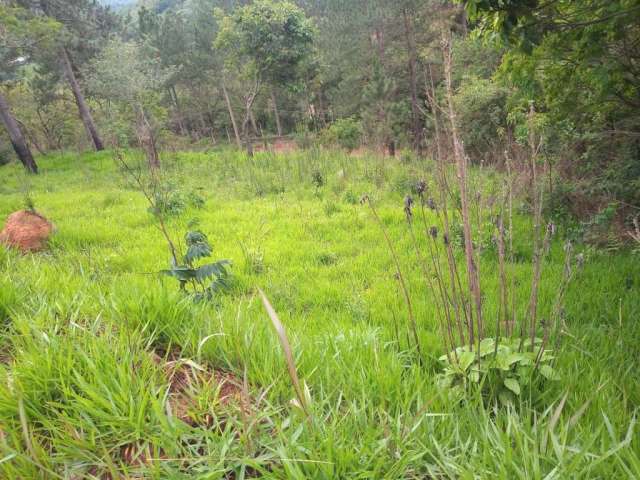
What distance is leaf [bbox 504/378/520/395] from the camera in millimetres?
1798

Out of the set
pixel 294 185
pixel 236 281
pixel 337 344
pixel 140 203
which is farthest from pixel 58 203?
pixel 337 344

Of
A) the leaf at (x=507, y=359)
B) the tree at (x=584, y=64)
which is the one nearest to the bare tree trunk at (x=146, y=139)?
the tree at (x=584, y=64)

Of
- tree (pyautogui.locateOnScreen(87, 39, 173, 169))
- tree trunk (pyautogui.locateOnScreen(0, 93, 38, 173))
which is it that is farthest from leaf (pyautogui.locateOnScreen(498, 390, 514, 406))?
tree (pyautogui.locateOnScreen(87, 39, 173, 169))

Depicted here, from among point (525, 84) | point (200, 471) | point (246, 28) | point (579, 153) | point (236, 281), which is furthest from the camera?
point (246, 28)

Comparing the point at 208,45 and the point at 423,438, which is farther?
the point at 208,45

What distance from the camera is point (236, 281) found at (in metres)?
4.25

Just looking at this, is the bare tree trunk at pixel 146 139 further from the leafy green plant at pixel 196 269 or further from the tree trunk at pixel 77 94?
the tree trunk at pixel 77 94

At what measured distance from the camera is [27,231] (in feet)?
17.5

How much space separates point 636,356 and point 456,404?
172cm

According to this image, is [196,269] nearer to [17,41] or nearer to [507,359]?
[507,359]

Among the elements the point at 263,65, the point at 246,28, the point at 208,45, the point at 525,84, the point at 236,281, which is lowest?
the point at 236,281

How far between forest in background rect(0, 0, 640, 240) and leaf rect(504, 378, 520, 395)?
1238 millimetres

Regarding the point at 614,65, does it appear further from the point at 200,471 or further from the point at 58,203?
the point at 58,203

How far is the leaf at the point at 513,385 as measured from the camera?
1.80 m
